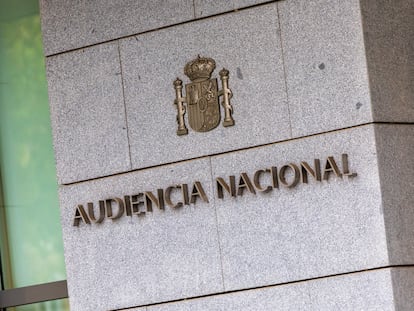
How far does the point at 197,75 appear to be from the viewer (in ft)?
35.7

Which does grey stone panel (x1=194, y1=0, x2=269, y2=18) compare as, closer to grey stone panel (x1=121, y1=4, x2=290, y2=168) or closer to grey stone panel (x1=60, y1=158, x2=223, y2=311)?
grey stone panel (x1=121, y1=4, x2=290, y2=168)

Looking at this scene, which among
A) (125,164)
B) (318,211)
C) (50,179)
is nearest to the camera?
(318,211)

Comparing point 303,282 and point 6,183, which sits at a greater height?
point 6,183

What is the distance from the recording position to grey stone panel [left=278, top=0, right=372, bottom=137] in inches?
402

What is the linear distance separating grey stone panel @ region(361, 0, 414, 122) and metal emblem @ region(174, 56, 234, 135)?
1230 mm

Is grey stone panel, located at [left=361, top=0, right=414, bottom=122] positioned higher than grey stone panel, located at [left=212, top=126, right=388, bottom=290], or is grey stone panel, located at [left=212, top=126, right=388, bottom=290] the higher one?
grey stone panel, located at [left=361, top=0, right=414, bottom=122]

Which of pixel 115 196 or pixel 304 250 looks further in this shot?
pixel 115 196

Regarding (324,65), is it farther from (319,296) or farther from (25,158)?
(25,158)

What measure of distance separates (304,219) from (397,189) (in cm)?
76

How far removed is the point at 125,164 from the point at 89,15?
1.36 meters

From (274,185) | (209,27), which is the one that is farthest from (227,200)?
(209,27)

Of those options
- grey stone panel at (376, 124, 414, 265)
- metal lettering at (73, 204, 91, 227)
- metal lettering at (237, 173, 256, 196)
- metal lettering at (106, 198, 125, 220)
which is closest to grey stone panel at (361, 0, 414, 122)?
grey stone panel at (376, 124, 414, 265)

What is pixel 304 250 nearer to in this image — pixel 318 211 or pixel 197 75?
pixel 318 211

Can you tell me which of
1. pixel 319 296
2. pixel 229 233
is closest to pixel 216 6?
pixel 229 233
